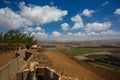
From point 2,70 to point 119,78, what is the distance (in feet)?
53.7

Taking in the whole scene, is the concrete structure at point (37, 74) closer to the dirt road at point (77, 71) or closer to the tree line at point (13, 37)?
the dirt road at point (77, 71)

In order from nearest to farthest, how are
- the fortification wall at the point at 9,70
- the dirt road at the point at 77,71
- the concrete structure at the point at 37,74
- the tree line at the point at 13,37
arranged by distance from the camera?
the concrete structure at the point at 37,74 → the fortification wall at the point at 9,70 → the dirt road at the point at 77,71 → the tree line at the point at 13,37

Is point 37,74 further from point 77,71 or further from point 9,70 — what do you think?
point 77,71

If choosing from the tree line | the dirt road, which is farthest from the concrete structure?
the tree line

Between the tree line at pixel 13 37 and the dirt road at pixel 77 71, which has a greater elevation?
the tree line at pixel 13 37

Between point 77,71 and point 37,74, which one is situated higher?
point 37,74

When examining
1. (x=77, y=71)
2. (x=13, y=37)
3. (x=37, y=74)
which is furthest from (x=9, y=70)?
(x=13, y=37)

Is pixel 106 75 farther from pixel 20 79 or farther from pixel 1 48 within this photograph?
pixel 1 48

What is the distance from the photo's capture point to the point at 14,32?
4084cm

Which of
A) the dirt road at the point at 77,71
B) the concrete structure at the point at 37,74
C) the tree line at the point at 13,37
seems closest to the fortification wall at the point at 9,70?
the concrete structure at the point at 37,74

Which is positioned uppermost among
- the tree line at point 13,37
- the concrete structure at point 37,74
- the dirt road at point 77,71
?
the tree line at point 13,37

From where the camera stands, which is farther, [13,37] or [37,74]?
[13,37]

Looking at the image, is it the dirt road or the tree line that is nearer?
the dirt road

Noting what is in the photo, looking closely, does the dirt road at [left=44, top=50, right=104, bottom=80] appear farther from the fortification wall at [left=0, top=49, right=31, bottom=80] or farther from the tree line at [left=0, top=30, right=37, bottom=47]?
the tree line at [left=0, top=30, right=37, bottom=47]
